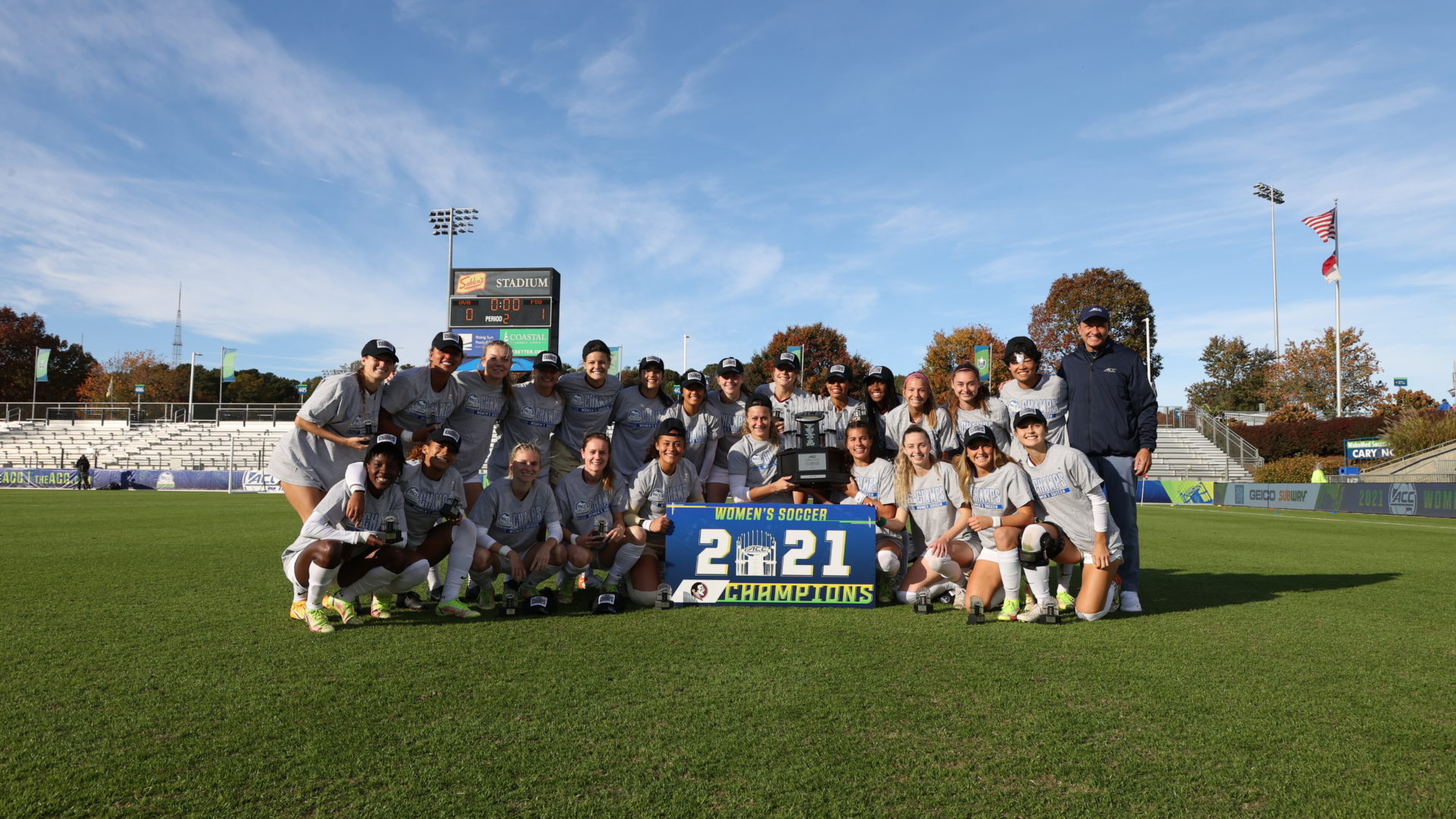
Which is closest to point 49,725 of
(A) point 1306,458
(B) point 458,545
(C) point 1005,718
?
(B) point 458,545

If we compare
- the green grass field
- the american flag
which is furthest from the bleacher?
the american flag

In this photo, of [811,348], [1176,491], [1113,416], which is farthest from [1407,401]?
[1113,416]

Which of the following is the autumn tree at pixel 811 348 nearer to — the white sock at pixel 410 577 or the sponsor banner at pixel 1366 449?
the sponsor banner at pixel 1366 449

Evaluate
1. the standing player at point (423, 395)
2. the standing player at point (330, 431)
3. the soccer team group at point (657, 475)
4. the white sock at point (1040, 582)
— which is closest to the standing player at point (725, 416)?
the soccer team group at point (657, 475)

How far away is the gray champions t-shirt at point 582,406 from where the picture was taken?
689cm

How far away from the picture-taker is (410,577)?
17.0ft

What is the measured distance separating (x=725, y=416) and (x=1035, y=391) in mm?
2656

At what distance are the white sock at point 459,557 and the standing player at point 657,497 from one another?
1.18m

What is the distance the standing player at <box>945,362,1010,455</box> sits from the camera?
6.29 meters

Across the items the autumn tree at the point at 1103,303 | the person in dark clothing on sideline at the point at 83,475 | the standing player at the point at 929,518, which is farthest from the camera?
the autumn tree at the point at 1103,303

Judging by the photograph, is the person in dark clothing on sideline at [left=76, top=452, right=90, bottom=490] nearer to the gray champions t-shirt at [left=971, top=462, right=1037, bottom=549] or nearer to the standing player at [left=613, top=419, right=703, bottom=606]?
the standing player at [left=613, top=419, right=703, bottom=606]

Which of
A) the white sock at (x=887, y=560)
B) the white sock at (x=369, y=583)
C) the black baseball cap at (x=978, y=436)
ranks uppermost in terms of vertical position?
the black baseball cap at (x=978, y=436)

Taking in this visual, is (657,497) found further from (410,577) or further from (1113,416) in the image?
(1113,416)

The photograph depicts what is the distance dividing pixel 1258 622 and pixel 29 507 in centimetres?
2240
